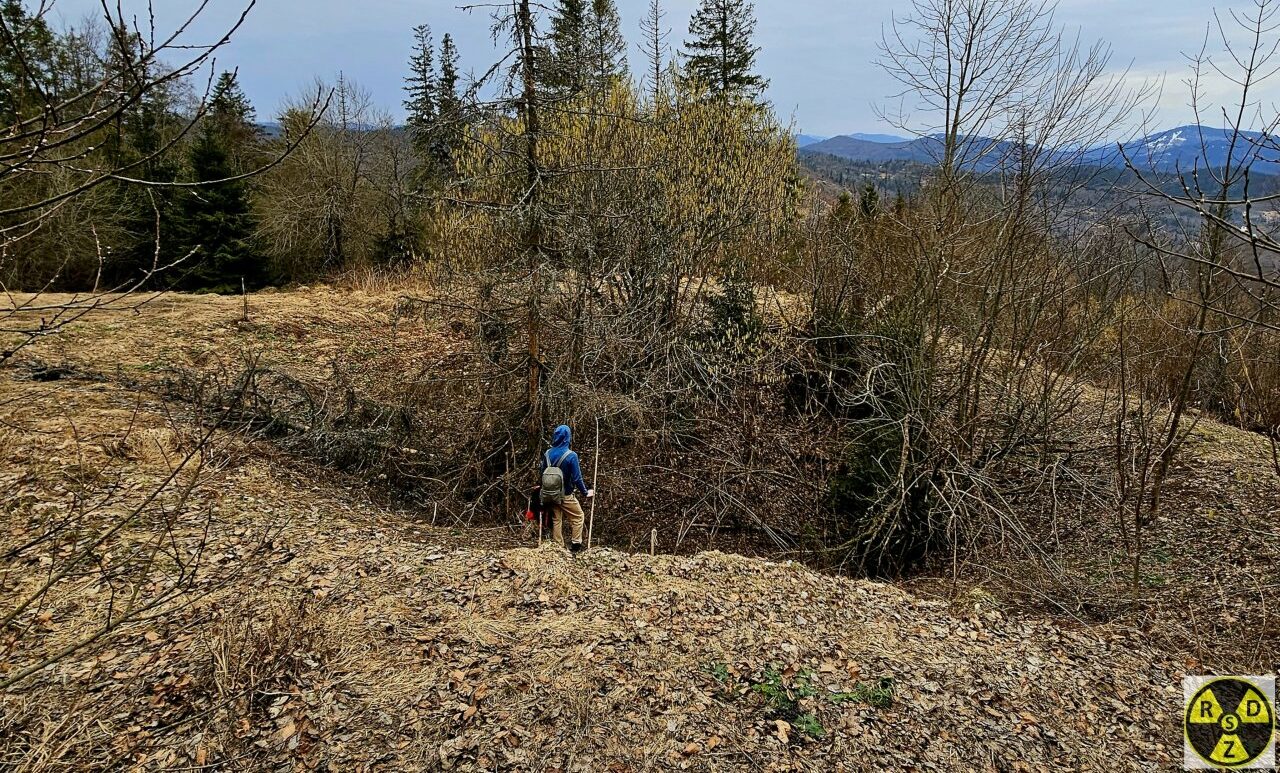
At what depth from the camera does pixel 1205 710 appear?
3721mm

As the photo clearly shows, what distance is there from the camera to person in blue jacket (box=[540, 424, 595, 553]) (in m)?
6.34

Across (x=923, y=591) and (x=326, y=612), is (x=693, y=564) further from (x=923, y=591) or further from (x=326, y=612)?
(x=326, y=612)

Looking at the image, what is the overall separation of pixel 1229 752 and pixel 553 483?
5.18 m

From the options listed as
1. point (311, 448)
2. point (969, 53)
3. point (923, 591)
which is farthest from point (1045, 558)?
point (311, 448)

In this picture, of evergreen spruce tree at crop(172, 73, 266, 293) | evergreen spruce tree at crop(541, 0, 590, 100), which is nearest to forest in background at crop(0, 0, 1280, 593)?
evergreen spruce tree at crop(541, 0, 590, 100)

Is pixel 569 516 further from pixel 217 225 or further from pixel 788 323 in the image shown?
pixel 217 225

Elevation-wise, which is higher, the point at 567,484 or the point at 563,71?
the point at 563,71

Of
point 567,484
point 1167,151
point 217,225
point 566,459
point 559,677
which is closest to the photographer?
point 559,677

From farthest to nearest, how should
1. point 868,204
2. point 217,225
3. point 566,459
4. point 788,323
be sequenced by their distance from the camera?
point 217,225 → point 868,204 → point 788,323 → point 566,459

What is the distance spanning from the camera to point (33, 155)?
5.97 feet

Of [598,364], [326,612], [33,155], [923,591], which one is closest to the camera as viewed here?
[33,155]

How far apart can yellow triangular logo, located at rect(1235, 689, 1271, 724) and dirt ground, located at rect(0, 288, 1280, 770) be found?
29cm

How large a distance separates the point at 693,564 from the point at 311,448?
512 centimetres

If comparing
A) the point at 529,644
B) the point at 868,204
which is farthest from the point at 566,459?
the point at 868,204
